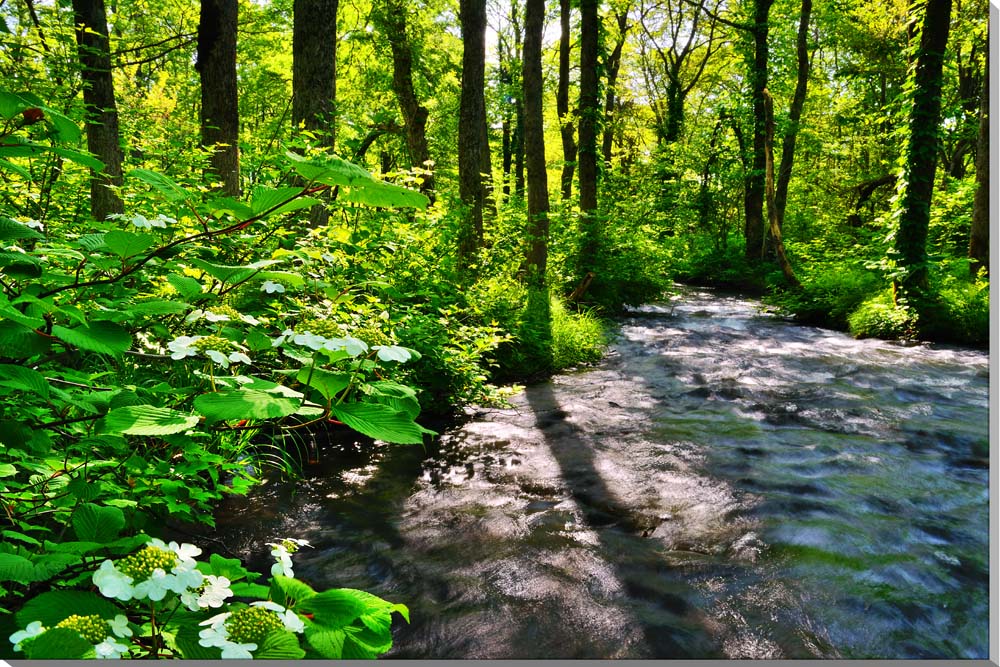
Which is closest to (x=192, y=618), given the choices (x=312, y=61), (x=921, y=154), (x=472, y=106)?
(x=312, y=61)

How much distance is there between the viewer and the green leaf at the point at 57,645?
0.85 metres

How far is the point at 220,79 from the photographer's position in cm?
695

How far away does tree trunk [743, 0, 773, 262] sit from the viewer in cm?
1669

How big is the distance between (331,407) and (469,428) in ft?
15.0

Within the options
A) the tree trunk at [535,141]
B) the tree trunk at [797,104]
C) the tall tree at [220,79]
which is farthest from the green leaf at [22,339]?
the tree trunk at [797,104]

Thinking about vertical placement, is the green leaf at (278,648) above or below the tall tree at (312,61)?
below

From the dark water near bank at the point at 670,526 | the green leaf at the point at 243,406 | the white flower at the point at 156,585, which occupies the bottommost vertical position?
the dark water near bank at the point at 670,526

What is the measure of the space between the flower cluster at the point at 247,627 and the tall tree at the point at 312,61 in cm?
643

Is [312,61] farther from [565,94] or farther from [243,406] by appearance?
[565,94]

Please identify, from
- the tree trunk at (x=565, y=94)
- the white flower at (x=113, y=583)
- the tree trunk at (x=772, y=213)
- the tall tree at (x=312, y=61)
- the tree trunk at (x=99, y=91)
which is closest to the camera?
the white flower at (x=113, y=583)

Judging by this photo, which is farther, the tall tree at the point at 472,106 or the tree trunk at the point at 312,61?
the tall tree at the point at 472,106

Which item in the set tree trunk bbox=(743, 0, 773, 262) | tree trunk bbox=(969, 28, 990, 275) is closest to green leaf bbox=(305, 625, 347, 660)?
tree trunk bbox=(969, 28, 990, 275)

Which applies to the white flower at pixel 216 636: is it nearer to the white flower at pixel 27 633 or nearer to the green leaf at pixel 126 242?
the white flower at pixel 27 633

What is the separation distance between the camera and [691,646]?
104 inches
